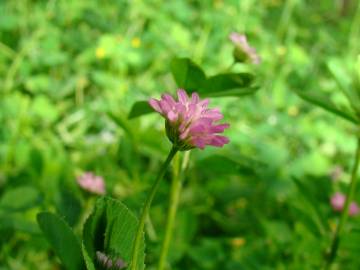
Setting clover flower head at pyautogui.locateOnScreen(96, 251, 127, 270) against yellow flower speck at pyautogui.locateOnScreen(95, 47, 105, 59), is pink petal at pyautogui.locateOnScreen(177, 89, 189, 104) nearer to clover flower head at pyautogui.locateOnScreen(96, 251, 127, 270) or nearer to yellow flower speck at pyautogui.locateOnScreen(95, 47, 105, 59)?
clover flower head at pyautogui.locateOnScreen(96, 251, 127, 270)

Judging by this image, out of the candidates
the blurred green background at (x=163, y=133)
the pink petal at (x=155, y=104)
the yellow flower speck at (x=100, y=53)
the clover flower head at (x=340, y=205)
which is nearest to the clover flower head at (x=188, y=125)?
the pink petal at (x=155, y=104)

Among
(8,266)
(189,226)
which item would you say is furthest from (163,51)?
(8,266)

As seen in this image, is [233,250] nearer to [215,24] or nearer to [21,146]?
[21,146]

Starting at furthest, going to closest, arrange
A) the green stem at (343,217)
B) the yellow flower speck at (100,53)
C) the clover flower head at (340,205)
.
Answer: the yellow flower speck at (100,53)
the clover flower head at (340,205)
the green stem at (343,217)

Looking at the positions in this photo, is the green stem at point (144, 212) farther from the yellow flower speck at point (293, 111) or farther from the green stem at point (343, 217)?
the yellow flower speck at point (293, 111)

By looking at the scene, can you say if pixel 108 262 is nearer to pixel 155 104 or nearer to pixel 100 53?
pixel 155 104

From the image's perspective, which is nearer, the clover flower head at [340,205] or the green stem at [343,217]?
the green stem at [343,217]

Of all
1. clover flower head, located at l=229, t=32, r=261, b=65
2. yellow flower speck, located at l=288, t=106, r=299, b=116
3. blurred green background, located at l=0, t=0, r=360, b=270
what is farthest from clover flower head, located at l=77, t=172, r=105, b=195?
yellow flower speck, located at l=288, t=106, r=299, b=116
